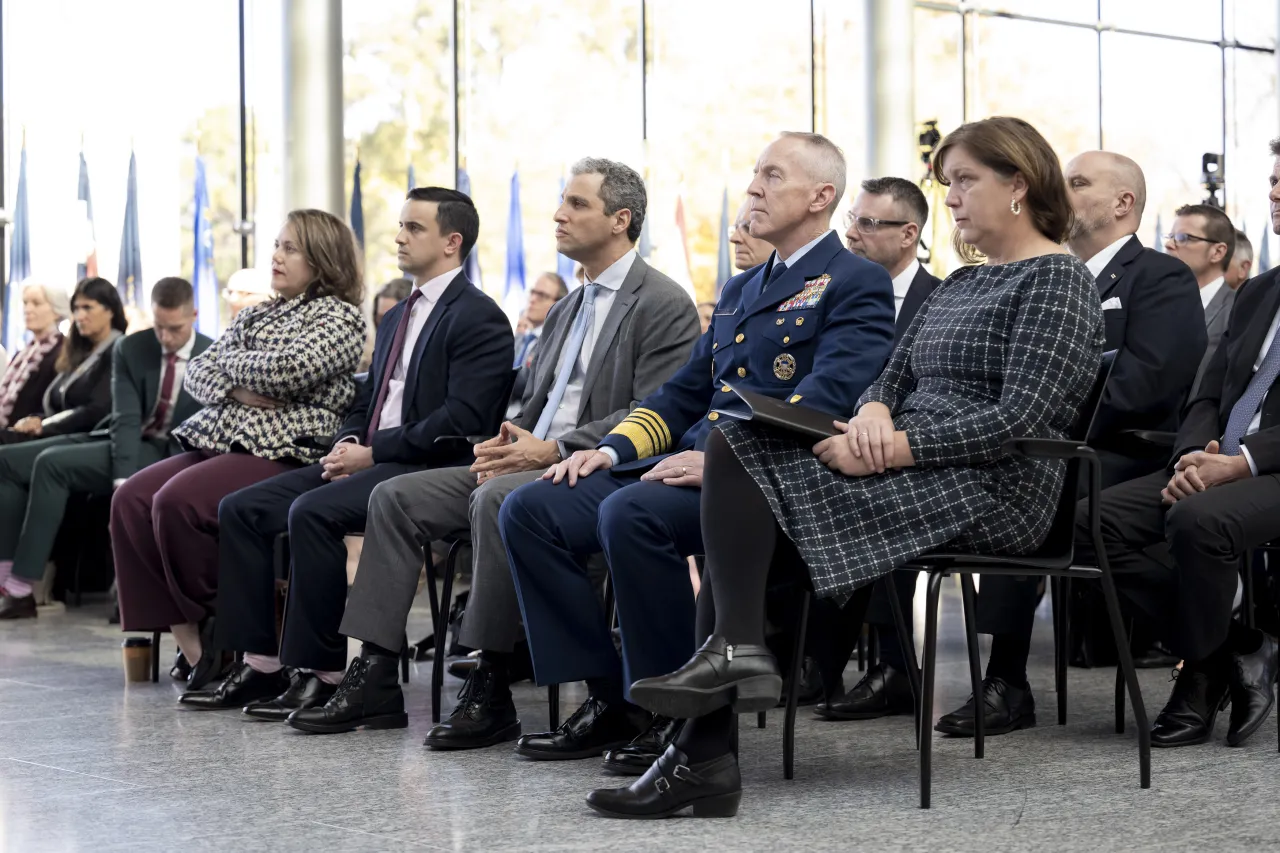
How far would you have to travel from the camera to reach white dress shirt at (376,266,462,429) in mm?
4039

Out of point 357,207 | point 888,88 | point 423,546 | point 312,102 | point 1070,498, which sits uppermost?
point 888,88

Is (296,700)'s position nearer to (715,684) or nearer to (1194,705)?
(715,684)

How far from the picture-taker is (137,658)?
4.32 meters

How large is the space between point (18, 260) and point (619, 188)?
6.48 m

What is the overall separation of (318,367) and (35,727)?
113 centimetres

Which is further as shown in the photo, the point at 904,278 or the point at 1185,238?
the point at 1185,238

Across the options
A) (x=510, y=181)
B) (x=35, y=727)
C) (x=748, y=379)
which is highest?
(x=510, y=181)

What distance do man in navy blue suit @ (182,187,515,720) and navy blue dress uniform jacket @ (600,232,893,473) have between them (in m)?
0.66

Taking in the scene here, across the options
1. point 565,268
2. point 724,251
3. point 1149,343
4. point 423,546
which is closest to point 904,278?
point 1149,343

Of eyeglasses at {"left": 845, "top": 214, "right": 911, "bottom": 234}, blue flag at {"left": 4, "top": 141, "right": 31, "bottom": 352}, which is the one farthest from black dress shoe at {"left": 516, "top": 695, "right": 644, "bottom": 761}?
blue flag at {"left": 4, "top": 141, "right": 31, "bottom": 352}

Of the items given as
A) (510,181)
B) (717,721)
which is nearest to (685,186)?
(510,181)

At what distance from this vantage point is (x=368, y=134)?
1027cm

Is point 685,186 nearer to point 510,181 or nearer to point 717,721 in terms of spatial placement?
point 510,181

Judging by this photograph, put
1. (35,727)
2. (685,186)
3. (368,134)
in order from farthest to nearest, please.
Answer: (685,186)
(368,134)
(35,727)
